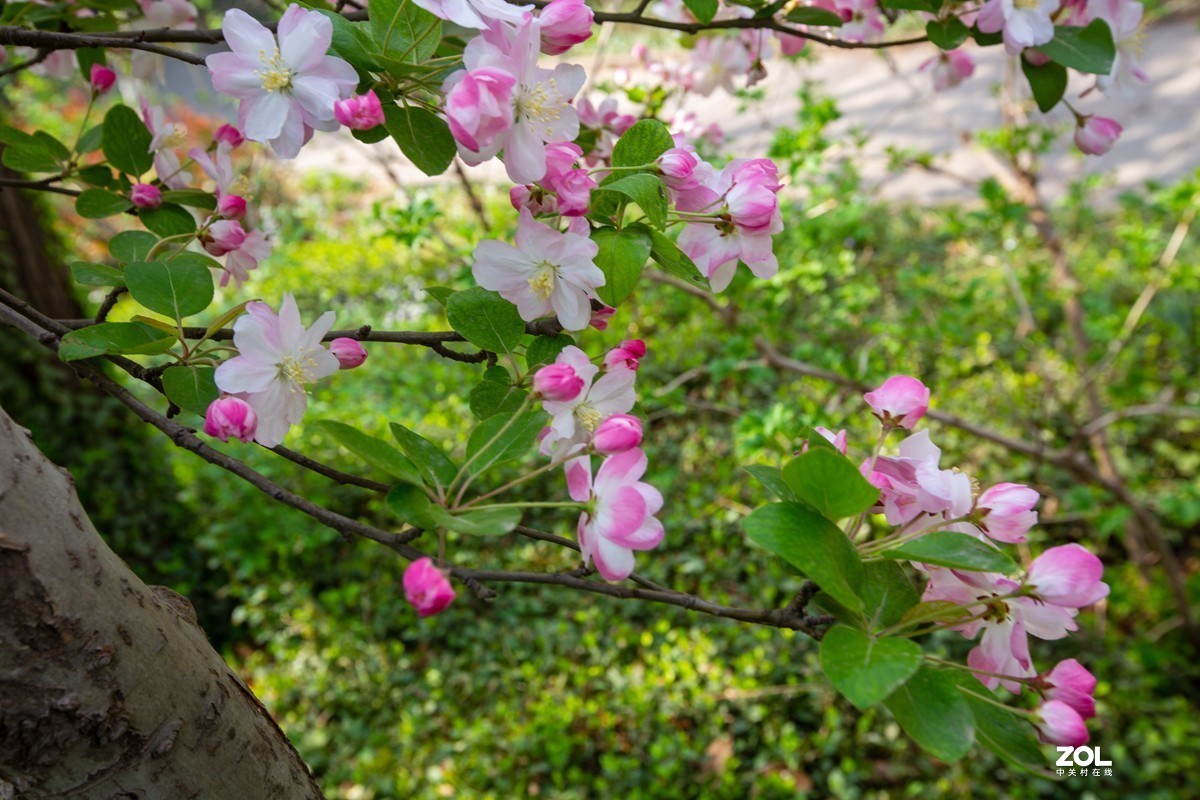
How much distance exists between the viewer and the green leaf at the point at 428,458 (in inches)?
20.9

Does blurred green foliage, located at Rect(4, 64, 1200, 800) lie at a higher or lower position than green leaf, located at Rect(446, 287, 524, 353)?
lower

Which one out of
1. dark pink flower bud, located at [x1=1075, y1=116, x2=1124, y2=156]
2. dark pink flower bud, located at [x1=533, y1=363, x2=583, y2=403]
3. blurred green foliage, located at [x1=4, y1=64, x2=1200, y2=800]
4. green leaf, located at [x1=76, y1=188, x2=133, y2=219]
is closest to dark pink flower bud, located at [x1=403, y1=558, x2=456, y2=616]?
dark pink flower bud, located at [x1=533, y1=363, x2=583, y2=403]

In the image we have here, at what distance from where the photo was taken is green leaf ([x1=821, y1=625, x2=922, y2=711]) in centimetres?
45

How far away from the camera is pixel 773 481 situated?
0.56 m

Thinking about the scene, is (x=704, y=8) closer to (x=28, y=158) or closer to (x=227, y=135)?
(x=227, y=135)

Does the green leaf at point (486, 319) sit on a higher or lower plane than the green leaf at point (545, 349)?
higher

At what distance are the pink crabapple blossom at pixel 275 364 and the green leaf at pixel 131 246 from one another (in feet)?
A: 0.75

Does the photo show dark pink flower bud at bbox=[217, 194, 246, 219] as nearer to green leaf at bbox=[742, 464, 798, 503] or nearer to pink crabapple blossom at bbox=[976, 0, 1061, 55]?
green leaf at bbox=[742, 464, 798, 503]

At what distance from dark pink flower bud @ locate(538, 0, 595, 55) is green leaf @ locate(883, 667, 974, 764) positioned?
45 cm

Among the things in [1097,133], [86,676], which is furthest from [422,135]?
[1097,133]

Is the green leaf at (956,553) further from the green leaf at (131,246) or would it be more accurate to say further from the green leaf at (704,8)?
the green leaf at (131,246)

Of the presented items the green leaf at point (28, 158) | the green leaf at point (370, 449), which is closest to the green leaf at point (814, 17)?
the green leaf at point (370, 449)

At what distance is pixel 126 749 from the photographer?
1.69ft

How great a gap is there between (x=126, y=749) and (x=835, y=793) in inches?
76.5
